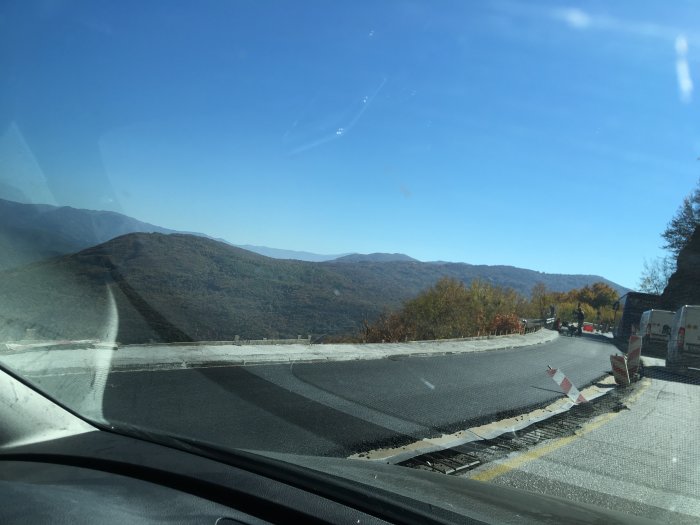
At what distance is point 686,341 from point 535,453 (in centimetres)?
1771

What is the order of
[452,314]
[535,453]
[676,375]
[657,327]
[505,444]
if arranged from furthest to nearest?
[657,327] → [452,314] → [676,375] → [505,444] → [535,453]

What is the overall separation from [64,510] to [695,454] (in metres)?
7.98

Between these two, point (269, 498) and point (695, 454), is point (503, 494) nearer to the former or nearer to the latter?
point (269, 498)

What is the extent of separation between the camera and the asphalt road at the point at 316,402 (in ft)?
20.6

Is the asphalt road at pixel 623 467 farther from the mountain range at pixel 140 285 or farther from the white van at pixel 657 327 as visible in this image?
the white van at pixel 657 327

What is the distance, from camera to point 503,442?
7.34 meters

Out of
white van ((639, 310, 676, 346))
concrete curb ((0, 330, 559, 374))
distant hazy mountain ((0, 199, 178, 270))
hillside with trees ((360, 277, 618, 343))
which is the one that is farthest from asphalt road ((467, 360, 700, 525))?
white van ((639, 310, 676, 346))

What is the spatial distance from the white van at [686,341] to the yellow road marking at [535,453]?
13.3 meters

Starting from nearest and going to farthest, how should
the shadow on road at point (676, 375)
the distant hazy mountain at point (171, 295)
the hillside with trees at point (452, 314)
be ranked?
the distant hazy mountain at point (171, 295) < the shadow on road at point (676, 375) < the hillside with trees at point (452, 314)

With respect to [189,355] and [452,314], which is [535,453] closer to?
[189,355]

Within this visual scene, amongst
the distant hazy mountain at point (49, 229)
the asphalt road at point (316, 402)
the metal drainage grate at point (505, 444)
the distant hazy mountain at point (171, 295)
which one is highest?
the distant hazy mountain at point (49, 229)

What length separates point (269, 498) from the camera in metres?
2.40

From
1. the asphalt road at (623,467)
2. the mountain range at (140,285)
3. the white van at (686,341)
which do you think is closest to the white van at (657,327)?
the white van at (686,341)

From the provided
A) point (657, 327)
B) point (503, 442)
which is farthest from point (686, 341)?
point (503, 442)
